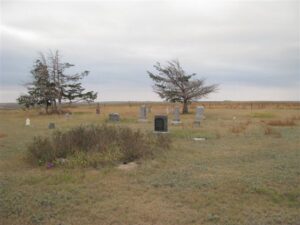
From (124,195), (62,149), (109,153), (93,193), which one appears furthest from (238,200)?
(62,149)

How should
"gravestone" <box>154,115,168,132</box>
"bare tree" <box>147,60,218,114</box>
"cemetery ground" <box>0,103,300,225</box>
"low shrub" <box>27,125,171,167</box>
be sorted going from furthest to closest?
1. "bare tree" <box>147,60,218,114</box>
2. "gravestone" <box>154,115,168,132</box>
3. "low shrub" <box>27,125,171,167</box>
4. "cemetery ground" <box>0,103,300,225</box>

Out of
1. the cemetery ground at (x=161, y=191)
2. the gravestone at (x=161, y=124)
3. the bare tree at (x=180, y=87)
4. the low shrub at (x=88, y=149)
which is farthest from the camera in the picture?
the bare tree at (x=180, y=87)

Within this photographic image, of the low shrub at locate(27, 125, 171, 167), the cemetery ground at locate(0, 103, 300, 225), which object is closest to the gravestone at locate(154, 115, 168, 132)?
the low shrub at locate(27, 125, 171, 167)

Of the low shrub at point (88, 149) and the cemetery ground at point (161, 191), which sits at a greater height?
the low shrub at point (88, 149)

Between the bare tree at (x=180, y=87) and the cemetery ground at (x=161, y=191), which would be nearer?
the cemetery ground at (x=161, y=191)

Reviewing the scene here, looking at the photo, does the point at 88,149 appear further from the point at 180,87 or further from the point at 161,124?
the point at 180,87

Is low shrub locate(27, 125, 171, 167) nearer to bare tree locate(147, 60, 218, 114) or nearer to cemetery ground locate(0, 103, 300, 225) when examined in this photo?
cemetery ground locate(0, 103, 300, 225)

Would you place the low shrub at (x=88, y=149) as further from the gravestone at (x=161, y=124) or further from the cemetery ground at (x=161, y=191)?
the gravestone at (x=161, y=124)

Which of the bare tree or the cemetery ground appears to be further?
the bare tree

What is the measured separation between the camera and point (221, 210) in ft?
15.6

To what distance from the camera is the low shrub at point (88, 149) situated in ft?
25.9

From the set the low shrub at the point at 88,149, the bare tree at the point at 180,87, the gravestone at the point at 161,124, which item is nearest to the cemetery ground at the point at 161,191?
the low shrub at the point at 88,149

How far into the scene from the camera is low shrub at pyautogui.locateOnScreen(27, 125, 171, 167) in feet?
25.9

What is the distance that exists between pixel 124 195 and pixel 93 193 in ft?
1.89
